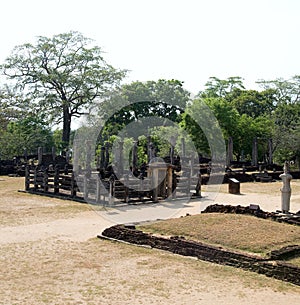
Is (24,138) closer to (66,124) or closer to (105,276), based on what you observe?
(66,124)

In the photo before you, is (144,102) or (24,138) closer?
(24,138)

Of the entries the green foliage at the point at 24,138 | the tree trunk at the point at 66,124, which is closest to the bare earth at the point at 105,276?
the green foliage at the point at 24,138

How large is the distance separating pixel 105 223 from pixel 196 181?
850cm

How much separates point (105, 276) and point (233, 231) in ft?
13.5

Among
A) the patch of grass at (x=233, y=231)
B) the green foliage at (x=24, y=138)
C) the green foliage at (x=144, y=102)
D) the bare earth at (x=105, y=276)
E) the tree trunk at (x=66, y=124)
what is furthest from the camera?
the tree trunk at (x=66, y=124)

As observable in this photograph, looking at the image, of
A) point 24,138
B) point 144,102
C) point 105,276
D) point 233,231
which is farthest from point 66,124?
point 105,276

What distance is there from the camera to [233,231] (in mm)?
12781

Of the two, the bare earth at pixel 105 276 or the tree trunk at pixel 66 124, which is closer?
the bare earth at pixel 105 276

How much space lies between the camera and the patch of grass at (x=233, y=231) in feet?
39.0

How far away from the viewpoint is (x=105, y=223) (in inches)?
649

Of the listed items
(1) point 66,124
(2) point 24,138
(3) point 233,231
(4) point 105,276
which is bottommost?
(4) point 105,276

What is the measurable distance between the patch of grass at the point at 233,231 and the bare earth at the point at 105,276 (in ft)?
3.74

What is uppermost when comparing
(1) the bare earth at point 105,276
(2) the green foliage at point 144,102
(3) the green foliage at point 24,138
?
(2) the green foliage at point 144,102

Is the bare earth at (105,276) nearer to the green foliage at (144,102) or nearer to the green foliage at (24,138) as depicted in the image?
the green foliage at (144,102)
